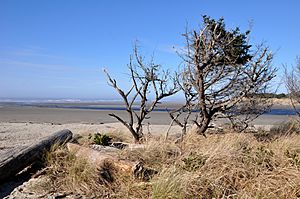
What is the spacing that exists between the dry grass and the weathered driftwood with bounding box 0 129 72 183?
12.0 inches

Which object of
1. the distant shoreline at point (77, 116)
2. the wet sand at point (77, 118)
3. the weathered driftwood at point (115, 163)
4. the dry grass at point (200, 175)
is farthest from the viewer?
the distant shoreline at point (77, 116)

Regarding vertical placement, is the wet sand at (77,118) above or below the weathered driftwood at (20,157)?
below

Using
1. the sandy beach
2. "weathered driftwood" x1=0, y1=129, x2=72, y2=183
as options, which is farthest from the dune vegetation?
the sandy beach

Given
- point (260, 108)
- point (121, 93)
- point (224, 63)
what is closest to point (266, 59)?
point (224, 63)

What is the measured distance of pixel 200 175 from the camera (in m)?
4.60

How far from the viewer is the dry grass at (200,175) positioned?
4207 millimetres

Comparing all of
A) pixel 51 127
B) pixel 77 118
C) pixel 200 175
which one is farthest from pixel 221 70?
pixel 77 118

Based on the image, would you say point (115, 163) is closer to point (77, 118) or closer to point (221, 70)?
point (221, 70)

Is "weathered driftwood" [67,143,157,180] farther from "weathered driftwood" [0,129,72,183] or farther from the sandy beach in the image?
the sandy beach

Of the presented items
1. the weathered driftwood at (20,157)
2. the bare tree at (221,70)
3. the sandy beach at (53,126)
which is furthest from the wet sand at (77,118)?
the weathered driftwood at (20,157)

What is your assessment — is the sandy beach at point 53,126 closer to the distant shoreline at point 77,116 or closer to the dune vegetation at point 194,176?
the distant shoreline at point 77,116

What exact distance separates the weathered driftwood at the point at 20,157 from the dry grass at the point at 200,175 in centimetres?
30

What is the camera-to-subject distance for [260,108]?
10461 millimetres

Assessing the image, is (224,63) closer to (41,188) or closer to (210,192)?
(210,192)
